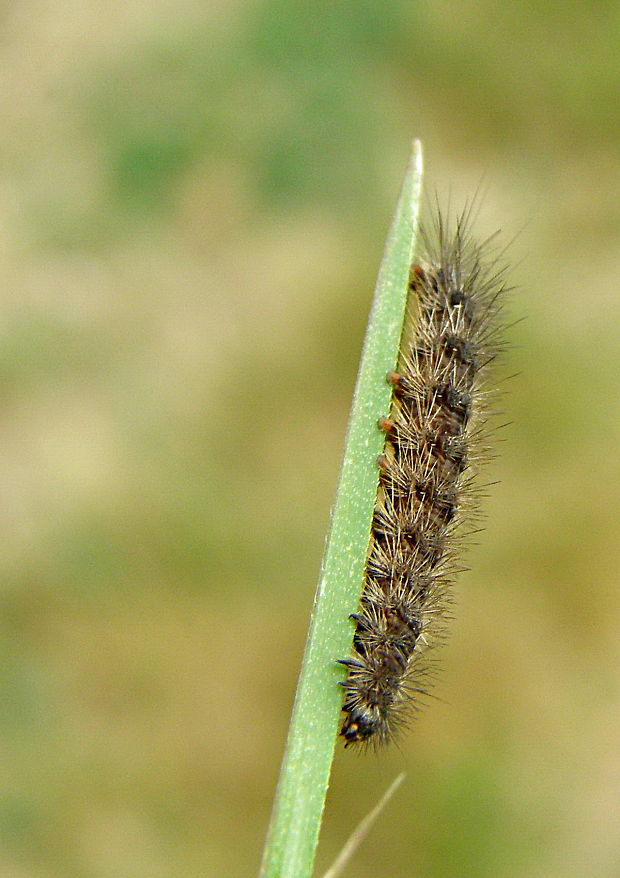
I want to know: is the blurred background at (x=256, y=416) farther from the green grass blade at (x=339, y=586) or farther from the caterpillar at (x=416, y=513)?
the green grass blade at (x=339, y=586)

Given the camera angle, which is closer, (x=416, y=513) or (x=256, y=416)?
(x=416, y=513)

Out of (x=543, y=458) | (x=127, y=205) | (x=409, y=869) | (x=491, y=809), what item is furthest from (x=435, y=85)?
(x=409, y=869)

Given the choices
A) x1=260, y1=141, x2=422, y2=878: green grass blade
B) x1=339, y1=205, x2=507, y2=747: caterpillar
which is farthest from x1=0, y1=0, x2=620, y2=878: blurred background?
x1=260, y1=141, x2=422, y2=878: green grass blade

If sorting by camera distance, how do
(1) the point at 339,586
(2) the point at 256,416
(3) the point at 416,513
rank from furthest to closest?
(2) the point at 256,416 → (3) the point at 416,513 → (1) the point at 339,586

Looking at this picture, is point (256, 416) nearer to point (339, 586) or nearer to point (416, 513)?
point (416, 513)

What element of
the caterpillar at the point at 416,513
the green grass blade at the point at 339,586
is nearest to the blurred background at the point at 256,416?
the caterpillar at the point at 416,513

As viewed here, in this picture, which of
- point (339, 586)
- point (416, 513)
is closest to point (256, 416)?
point (416, 513)

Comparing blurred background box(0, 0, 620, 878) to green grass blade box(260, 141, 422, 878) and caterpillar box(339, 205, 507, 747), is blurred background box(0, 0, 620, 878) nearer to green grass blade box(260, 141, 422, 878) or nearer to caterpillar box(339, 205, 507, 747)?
caterpillar box(339, 205, 507, 747)
